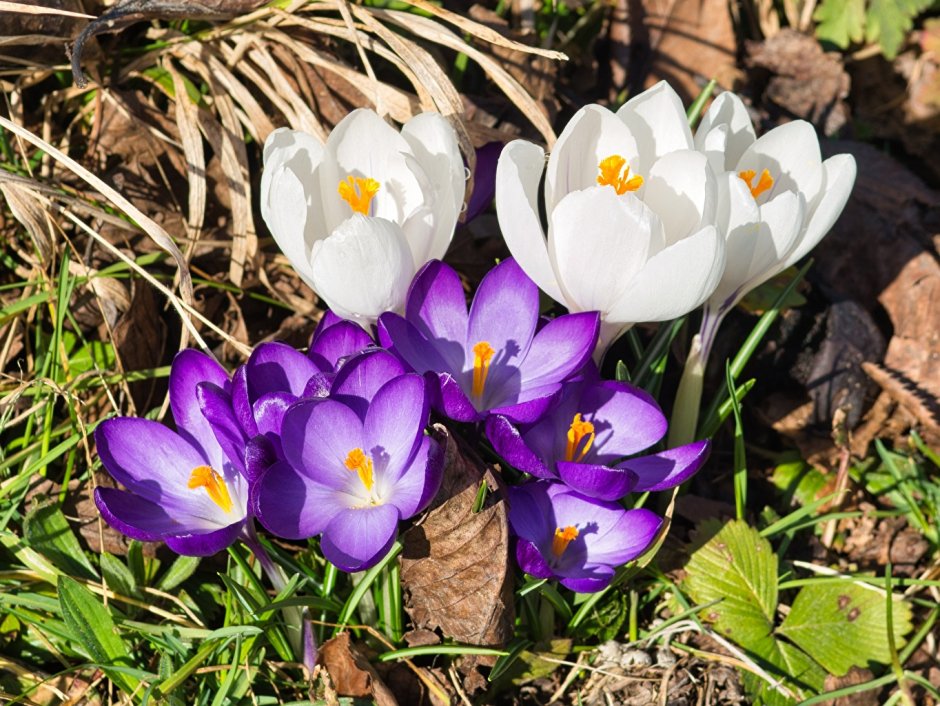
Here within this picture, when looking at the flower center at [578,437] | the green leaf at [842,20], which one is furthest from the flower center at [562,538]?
the green leaf at [842,20]

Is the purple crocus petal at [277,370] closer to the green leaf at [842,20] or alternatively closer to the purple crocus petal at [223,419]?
the purple crocus petal at [223,419]

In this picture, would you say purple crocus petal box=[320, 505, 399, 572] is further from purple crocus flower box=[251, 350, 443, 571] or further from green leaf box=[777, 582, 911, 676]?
green leaf box=[777, 582, 911, 676]

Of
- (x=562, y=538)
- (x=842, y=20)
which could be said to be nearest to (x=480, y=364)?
(x=562, y=538)

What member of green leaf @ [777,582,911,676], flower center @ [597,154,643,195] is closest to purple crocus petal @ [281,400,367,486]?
flower center @ [597,154,643,195]

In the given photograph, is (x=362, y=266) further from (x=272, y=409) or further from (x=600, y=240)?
(x=600, y=240)

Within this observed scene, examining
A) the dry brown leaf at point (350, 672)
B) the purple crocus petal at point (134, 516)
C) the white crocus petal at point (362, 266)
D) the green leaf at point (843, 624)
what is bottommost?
the green leaf at point (843, 624)

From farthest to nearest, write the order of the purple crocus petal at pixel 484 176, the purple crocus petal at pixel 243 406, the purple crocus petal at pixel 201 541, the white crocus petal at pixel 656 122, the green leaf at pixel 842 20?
the green leaf at pixel 842 20 → the purple crocus petal at pixel 484 176 → the white crocus petal at pixel 656 122 → the purple crocus petal at pixel 243 406 → the purple crocus petal at pixel 201 541
